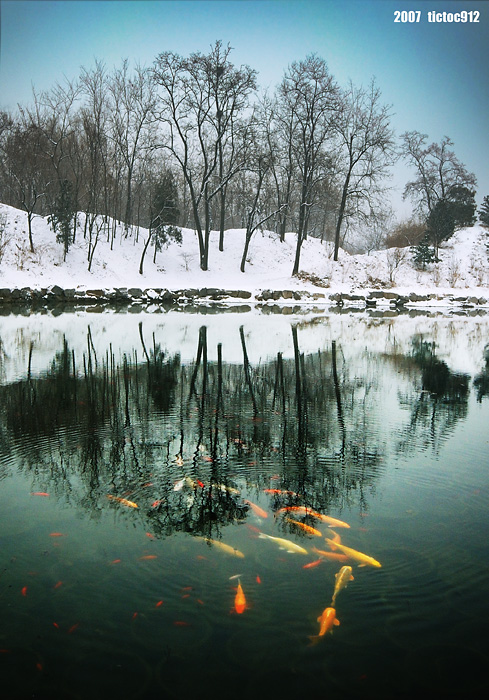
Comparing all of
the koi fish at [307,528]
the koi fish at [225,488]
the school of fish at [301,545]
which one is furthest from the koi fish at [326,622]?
the koi fish at [225,488]

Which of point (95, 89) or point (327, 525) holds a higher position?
point (95, 89)

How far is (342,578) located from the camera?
356 cm

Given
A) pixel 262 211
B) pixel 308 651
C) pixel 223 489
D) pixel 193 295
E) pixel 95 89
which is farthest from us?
pixel 262 211

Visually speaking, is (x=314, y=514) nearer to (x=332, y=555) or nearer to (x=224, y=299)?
(x=332, y=555)

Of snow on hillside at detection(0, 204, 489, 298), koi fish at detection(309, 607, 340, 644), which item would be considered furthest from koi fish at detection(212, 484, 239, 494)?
snow on hillside at detection(0, 204, 489, 298)

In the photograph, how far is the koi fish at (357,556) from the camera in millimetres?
3740

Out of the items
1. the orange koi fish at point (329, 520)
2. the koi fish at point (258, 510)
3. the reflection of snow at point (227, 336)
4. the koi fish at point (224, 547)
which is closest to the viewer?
the koi fish at point (224, 547)

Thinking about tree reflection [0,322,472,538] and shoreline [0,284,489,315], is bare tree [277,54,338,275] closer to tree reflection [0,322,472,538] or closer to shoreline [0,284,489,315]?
shoreline [0,284,489,315]

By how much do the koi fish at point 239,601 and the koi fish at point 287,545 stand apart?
22.5 inches

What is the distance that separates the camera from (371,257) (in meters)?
43.0

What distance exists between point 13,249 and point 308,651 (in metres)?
32.6

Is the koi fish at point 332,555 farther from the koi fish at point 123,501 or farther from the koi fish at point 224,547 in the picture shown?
the koi fish at point 123,501

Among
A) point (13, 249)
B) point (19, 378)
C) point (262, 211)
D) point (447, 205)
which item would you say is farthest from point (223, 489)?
point (447, 205)

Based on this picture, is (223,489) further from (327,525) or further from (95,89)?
(95,89)
